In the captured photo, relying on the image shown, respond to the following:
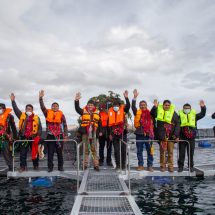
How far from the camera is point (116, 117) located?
12.2 m

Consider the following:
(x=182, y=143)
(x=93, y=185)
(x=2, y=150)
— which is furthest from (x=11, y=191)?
(x=182, y=143)

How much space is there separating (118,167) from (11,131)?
443cm

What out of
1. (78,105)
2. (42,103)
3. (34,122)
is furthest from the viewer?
(34,122)

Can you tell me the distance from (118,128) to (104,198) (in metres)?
4.23

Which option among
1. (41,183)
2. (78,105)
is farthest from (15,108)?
(41,183)

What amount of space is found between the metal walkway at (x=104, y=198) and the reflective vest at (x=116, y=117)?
7.16ft

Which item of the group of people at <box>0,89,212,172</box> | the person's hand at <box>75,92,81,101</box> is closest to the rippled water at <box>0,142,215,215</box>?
the group of people at <box>0,89,212,172</box>

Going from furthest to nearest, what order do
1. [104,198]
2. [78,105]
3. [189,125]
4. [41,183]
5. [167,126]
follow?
[41,183] < [189,125] < [167,126] < [78,105] < [104,198]

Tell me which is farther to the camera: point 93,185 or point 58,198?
point 58,198

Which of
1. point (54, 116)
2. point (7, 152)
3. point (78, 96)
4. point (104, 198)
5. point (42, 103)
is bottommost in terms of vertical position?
point (104, 198)

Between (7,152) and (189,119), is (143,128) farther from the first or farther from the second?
(7,152)

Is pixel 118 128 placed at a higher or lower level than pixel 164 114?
lower

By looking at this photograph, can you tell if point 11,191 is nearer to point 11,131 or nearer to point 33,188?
point 33,188

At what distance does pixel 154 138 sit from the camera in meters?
12.9
